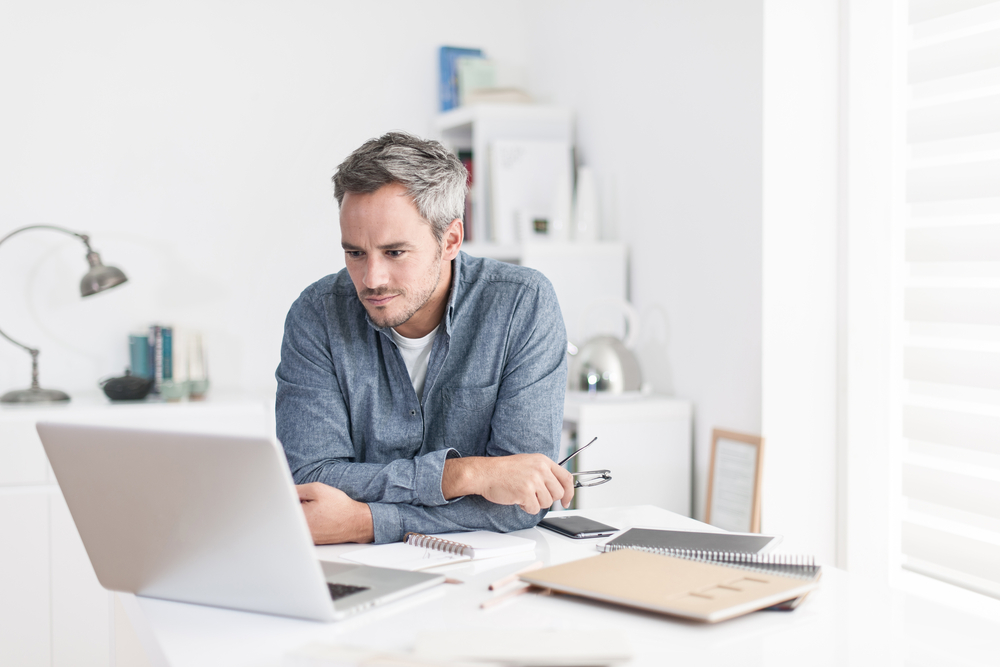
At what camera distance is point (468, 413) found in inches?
60.4

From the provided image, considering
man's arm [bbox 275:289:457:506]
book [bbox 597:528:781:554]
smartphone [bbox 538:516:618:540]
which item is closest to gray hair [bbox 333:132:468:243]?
man's arm [bbox 275:289:457:506]

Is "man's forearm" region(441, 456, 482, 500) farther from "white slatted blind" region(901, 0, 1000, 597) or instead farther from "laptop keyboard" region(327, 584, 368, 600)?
"white slatted blind" region(901, 0, 1000, 597)

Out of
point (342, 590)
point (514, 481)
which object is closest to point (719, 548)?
point (514, 481)

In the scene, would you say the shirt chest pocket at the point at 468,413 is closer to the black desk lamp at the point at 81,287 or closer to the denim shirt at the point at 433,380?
the denim shirt at the point at 433,380

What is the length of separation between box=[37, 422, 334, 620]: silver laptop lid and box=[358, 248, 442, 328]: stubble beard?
605 millimetres

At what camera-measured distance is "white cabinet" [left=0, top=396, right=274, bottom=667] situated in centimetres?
238

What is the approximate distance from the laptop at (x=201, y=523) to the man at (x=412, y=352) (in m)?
0.40

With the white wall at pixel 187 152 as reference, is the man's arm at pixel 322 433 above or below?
below

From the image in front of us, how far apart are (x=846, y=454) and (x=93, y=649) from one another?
2.16m

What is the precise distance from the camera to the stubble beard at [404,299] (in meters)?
1.45

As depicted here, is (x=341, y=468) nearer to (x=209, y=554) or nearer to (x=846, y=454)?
(x=209, y=554)

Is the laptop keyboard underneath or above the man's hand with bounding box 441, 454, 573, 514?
underneath

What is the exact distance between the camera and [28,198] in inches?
111

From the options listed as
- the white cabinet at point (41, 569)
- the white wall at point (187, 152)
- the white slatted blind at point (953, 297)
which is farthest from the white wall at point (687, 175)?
the white cabinet at point (41, 569)
